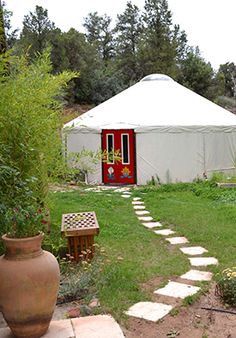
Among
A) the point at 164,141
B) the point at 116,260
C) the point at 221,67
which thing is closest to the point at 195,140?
the point at 164,141

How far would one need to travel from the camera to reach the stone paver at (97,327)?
2.54 m

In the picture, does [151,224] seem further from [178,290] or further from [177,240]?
[178,290]

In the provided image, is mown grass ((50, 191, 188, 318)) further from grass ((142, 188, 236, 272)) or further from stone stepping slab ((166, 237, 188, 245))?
grass ((142, 188, 236, 272))

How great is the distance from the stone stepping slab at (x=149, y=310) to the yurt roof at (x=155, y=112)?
6.84 metres

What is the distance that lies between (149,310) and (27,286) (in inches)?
42.4

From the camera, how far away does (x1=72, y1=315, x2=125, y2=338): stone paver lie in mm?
2541

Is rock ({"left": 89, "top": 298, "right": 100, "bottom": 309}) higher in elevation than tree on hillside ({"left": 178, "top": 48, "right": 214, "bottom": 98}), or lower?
lower

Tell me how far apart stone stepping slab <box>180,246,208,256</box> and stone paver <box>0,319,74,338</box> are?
2.07m

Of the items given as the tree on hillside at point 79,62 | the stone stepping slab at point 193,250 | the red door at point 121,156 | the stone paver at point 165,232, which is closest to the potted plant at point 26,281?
the stone stepping slab at point 193,250

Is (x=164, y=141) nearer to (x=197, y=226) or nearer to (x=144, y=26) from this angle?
(x=197, y=226)

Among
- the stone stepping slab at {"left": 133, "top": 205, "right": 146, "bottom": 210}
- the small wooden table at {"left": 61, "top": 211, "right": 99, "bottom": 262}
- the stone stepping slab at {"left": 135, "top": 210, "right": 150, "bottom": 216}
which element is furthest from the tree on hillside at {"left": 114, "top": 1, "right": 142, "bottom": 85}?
the small wooden table at {"left": 61, "top": 211, "right": 99, "bottom": 262}

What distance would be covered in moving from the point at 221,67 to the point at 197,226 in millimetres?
28063

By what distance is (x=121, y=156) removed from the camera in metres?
10.4

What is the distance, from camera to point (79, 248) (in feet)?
14.1
